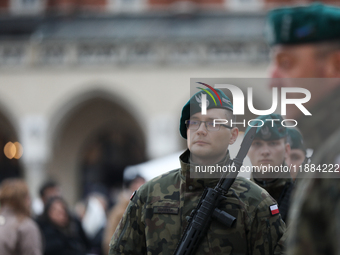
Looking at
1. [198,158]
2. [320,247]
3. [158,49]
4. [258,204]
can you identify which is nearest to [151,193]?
[198,158]

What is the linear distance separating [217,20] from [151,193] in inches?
608

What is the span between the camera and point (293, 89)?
4.49 feet

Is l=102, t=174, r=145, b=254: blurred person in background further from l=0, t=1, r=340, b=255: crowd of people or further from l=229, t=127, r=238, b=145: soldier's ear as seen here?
l=229, t=127, r=238, b=145: soldier's ear

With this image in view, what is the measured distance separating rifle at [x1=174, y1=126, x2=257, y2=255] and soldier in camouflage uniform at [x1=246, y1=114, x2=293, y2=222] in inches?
15.2

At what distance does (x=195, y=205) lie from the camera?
2062 millimetres

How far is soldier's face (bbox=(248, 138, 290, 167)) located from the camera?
241 cm

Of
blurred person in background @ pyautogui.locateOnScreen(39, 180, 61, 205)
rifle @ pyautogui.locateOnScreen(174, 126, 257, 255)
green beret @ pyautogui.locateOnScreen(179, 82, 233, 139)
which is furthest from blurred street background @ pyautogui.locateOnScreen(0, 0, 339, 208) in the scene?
rifle @ pyautogui.locateOnScreen(174, 126, 257, 255)

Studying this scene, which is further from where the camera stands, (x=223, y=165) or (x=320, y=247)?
(x=223, y=165)

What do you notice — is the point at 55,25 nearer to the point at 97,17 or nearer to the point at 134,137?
the point at 97,17

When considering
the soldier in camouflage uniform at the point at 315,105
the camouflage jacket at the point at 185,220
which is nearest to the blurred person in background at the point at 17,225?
the camouflage jacket at the point at 185,220

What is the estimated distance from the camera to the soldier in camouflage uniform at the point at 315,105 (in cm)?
97

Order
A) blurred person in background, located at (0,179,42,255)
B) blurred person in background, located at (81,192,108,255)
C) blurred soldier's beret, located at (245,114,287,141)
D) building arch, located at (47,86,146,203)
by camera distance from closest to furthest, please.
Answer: blurred soldier's beret, located at (245,114,287,141), blurred person in background, located at (0,179,42,255), blurred person in background, located at (81,192,108,255), building arch, located at (47,86,146,203)

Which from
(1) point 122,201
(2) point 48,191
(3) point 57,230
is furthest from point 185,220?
(2) point 48,191

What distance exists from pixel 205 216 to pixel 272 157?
23.7 inches
